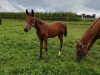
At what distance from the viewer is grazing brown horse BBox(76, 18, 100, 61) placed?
39.5 feet

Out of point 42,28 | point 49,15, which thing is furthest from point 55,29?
point 49,15

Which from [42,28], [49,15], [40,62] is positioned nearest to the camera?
[40,62]

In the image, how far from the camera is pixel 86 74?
11547mm

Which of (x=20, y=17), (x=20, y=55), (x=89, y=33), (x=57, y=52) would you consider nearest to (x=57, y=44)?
(x=57, y=52)

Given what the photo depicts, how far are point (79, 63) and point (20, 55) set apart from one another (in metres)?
3.01

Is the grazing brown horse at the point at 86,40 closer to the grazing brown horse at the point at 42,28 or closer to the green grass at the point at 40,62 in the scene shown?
the green grass at the point at 40,62

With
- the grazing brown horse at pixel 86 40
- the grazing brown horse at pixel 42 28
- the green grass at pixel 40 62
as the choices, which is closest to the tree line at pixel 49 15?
the green grass at pixel 40 62

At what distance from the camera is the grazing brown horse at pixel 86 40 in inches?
474

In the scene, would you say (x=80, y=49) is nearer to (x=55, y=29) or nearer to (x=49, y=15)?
(x=55, y=29)

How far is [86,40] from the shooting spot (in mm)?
12164

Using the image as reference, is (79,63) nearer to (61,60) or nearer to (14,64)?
(61,60)

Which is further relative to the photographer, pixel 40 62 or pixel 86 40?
A: pixel 40 62

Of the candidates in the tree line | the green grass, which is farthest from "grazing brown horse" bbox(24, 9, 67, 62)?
the tree line

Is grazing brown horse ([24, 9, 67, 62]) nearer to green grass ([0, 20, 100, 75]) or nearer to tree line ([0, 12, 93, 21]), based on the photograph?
green grass ([0, 20, 100, 75])
